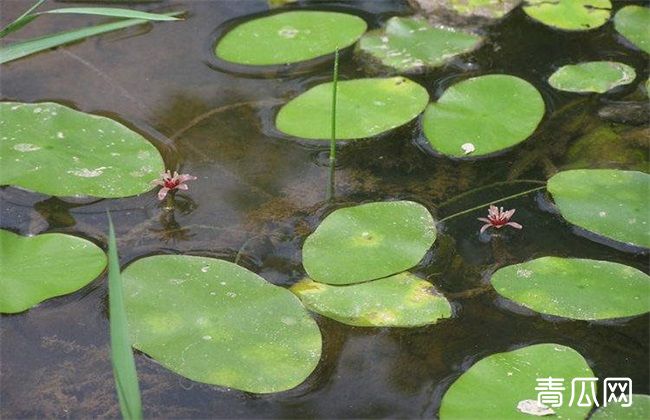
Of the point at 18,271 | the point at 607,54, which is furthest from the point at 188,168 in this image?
the point at 607,54

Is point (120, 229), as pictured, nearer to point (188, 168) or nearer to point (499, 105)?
point (188, 168)

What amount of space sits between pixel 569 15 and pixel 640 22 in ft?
0.54

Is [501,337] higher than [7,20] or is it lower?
lower

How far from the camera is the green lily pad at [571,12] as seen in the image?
210 centimetres

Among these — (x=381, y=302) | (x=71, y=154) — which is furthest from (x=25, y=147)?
(x=381, y=302)

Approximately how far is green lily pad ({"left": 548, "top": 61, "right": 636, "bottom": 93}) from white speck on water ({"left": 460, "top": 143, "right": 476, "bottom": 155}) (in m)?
0.31

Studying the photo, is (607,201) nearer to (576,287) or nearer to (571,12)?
(576,287)

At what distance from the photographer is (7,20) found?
6.86ft

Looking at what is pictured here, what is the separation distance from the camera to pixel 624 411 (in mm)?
1244

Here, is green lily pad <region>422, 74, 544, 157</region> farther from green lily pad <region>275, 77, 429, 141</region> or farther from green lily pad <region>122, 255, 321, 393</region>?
green lily pad <region>122, 255, 321, 393</region>

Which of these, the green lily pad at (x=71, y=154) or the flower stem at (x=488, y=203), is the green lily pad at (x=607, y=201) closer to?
the flower stem at (x=488, y=203)

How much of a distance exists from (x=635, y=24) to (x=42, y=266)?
1.45 metres

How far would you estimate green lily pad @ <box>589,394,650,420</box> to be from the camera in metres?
1.24

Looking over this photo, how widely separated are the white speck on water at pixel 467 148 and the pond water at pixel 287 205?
0.03m
